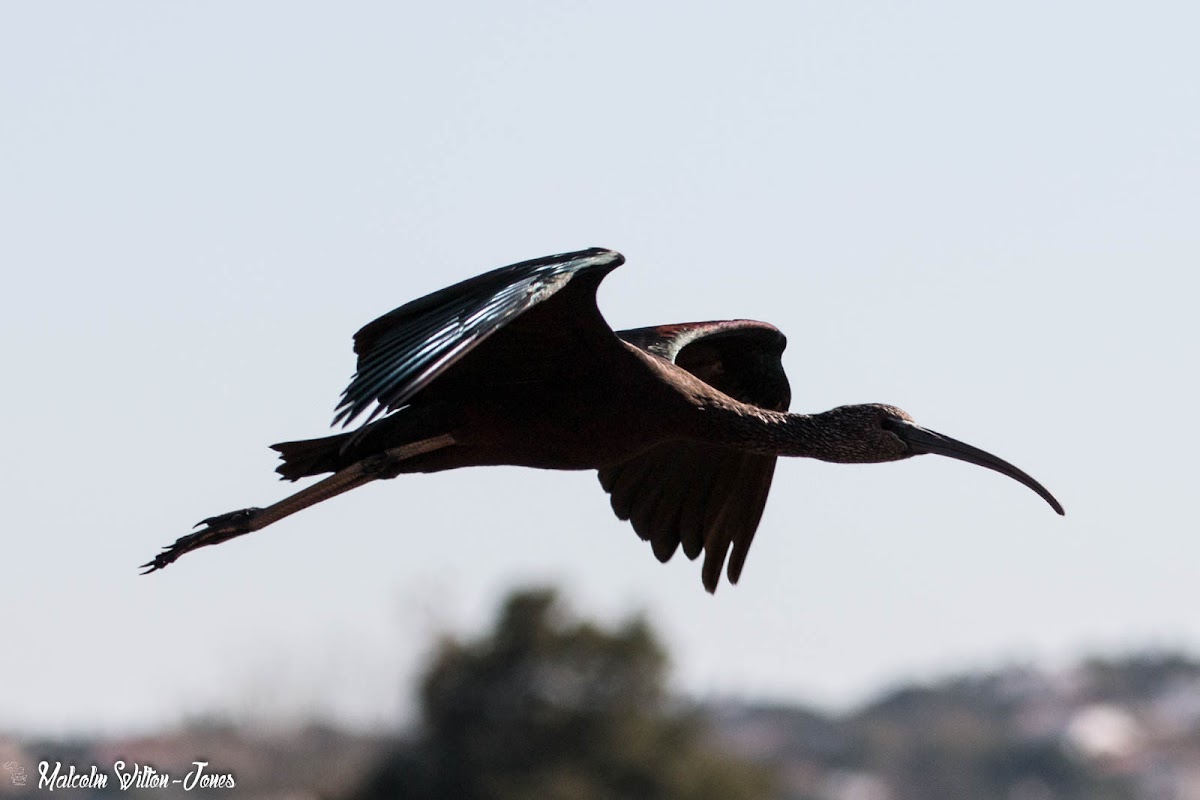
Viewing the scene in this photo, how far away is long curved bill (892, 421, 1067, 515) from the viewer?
13.2 meters

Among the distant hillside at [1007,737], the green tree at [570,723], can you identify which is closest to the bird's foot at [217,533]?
the green tree at [570,723]

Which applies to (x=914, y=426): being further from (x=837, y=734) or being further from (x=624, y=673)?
(x=837, y=734)

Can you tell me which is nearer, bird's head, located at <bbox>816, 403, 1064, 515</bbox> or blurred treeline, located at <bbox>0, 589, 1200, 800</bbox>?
bird's head, located at <bbox>816, 403, 1064, 515</bbox>

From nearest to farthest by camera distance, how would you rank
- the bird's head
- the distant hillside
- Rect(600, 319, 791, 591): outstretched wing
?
the bird's head, Rect(600, 319, 791, 591): outstretched wing, the distant hillside

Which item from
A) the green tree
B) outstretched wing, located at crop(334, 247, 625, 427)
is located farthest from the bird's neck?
the green tree

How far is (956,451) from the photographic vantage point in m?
13.3

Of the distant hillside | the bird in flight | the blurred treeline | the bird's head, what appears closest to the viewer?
the bird in flight

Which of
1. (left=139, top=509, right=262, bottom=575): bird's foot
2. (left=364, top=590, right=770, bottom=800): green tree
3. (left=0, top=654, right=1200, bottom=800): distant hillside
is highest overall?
(left=0, top=654, right=1200, bottom=800): distant hillside

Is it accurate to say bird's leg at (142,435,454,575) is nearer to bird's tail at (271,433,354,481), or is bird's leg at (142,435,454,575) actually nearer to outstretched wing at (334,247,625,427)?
bird's tail at (271,433,354,481)

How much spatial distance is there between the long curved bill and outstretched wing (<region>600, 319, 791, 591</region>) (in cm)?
169

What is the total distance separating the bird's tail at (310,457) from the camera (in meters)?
13.3

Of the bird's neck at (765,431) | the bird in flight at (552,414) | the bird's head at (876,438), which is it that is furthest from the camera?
the bird's head at (876,438)

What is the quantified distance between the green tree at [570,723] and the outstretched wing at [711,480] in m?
28.3

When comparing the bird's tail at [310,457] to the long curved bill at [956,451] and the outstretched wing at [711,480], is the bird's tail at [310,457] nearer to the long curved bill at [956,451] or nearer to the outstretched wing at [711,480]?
the outstretched wing at [711,480]
